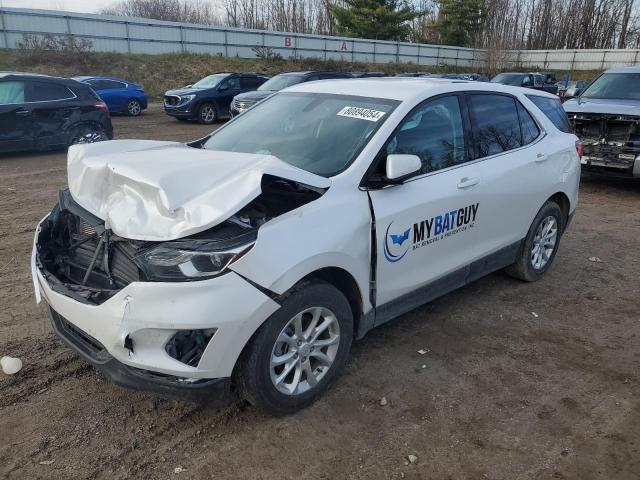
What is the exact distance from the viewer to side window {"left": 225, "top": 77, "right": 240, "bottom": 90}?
1821cm

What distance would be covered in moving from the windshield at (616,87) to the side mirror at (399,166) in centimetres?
820

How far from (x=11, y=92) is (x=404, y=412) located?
33.7 ft

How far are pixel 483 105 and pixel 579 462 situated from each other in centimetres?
271

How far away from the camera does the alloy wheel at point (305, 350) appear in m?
2.90

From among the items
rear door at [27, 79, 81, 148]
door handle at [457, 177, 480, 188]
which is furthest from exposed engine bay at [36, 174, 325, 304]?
rear door at [27, 79, 81, 148]

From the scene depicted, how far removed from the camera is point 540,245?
200 inches

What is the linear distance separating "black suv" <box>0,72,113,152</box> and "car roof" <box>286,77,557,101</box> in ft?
26.3

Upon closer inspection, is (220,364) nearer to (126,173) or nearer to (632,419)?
(126,173)

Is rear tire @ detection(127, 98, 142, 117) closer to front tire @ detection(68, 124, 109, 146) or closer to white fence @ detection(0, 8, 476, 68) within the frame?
front tire @ detection(68, 124, 109, 146)

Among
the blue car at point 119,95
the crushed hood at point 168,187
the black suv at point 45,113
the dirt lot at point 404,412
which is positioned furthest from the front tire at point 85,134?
the crushed hood at point 168,187

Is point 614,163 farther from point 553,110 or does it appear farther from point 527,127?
point 527,127

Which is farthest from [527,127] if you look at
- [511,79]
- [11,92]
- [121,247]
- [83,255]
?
[511,79]

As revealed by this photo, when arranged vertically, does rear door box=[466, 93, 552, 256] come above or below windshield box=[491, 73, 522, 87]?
above

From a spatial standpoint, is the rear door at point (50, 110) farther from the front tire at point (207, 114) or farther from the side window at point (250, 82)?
the side window at point (250, 82)
